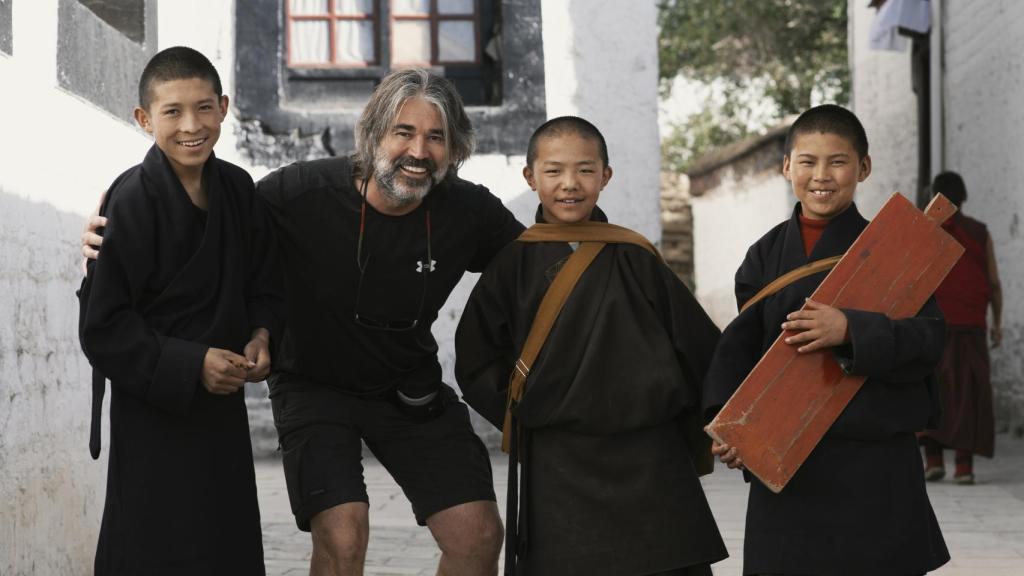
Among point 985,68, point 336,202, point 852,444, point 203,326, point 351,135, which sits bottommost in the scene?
point 852,444

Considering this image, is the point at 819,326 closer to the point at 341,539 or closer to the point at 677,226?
the point at 341,539

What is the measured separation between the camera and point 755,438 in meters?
3.44

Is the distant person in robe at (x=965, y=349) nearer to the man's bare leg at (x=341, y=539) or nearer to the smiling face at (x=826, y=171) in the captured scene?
the smiling face at (x=826, y=171)

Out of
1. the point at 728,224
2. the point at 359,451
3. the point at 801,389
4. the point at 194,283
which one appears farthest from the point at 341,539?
the point at 728,224

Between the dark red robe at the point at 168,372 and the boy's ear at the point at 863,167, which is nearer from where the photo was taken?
the dark red robe at the point at 168,372

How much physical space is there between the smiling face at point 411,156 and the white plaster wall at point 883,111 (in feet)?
36.0

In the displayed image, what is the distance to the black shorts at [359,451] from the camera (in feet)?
12.2

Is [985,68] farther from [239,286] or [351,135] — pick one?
[239,286]

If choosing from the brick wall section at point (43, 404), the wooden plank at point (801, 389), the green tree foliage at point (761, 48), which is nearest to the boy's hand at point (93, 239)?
the brick wall section at point (43, 404)

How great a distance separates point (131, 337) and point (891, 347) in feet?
5.74

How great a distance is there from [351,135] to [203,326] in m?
5.63

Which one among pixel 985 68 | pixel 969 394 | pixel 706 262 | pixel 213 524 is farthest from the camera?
pixel 706 262

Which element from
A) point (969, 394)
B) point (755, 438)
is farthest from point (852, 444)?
point (969, 394)

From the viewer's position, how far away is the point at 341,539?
142 inches
